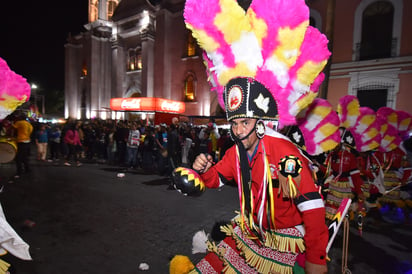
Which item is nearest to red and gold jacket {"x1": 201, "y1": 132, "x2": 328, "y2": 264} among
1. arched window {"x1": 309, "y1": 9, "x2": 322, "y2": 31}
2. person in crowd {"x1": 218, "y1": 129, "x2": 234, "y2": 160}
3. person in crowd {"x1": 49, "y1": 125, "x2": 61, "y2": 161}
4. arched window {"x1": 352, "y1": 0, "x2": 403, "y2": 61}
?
person in crowd {"x1": 218, "y1": 129, "x2": 234, "y2": 160}

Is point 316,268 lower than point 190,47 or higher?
lower

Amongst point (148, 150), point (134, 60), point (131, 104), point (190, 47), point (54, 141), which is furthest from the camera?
point (134, 60)

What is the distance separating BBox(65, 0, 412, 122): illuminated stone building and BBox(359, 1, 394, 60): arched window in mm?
45

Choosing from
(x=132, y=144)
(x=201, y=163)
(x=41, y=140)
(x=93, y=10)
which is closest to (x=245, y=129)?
(x=201, y=163)

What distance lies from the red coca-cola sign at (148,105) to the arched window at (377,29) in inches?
495

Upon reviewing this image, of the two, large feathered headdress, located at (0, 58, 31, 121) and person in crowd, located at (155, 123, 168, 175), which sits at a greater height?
large feathered headdress, located at (0, 58, 31, 121)

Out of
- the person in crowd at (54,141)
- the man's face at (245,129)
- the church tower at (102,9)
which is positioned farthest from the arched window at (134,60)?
the man's face at (245,129)

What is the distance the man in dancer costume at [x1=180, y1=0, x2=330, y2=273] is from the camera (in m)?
1.64

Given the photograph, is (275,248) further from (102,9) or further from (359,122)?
(102,9)

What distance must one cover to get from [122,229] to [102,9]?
1287 inches

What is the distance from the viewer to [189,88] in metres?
21.7

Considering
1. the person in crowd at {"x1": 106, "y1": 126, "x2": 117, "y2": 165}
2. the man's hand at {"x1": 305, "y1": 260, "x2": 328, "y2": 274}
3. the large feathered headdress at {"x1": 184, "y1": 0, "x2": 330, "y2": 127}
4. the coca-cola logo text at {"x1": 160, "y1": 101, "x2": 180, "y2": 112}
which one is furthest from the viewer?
the coca-cola logo text at {"x1": 160, "y1": 101, "x2": 180, "y2": 112}

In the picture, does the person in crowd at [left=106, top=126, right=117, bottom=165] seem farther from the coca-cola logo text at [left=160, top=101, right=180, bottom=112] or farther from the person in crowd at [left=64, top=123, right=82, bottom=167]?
the coca-cola logo text at [left=160, top=101, right=180, bottom=112]

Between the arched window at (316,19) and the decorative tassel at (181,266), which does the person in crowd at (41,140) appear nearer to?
the decorative tassel at (181,266)
